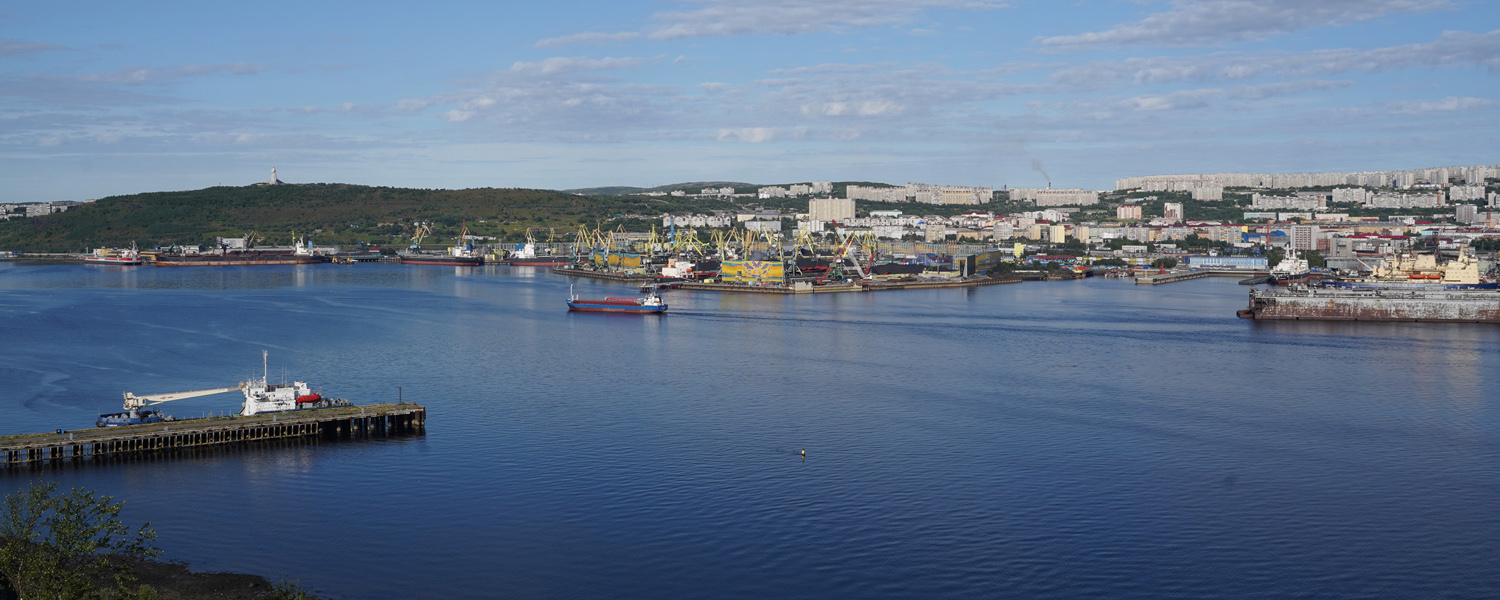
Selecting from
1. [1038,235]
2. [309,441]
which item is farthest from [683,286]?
[1038,235]

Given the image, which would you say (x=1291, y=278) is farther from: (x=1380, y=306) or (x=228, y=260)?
(x=228, y=260)

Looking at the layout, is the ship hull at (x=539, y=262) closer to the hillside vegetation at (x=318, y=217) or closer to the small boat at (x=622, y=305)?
the hillside vegetation at (x=318, y=217)

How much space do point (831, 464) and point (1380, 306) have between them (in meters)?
16.4

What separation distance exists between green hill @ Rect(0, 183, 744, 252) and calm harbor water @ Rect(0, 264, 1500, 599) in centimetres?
3809

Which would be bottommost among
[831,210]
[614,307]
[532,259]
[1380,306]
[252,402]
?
[252,402]

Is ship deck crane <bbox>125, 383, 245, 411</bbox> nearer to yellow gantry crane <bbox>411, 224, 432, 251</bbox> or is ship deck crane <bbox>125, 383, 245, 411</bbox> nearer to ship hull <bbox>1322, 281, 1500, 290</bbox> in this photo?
ship hull <bbox>1322, 281, 1500, 290</bbox>

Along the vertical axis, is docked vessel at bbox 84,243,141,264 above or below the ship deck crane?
above

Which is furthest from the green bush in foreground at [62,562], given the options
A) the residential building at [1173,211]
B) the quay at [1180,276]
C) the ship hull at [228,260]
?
the residential building at [1173,211]

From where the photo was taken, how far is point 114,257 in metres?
48.1

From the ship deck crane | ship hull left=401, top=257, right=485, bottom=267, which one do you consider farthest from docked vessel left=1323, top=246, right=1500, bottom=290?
ship hull left=401, top=257, right=485, bottom=267

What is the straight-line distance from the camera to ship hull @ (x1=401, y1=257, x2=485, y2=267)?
4703 cm

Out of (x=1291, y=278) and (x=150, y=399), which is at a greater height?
(x=1291, y=278)

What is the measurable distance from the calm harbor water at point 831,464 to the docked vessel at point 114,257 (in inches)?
1152

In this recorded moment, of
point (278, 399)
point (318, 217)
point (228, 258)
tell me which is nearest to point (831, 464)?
point (278, 399)
